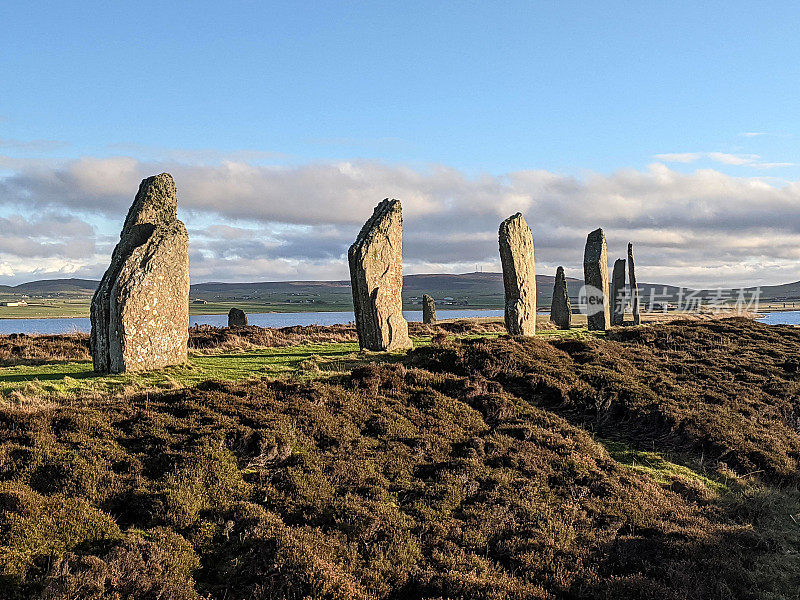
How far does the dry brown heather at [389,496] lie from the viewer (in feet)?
23.9

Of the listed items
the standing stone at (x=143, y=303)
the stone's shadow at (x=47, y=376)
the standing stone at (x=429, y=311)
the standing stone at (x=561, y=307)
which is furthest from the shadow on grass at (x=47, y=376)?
the standing stone at (x=561, y=307)

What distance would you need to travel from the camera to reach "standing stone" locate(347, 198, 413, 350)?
1934 cm

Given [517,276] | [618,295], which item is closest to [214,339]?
[517,276]

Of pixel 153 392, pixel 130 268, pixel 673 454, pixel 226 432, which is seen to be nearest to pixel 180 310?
pixel 130 268

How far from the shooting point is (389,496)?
9.65 meters

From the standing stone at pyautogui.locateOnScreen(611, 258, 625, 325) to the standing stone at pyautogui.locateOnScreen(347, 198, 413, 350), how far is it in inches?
798

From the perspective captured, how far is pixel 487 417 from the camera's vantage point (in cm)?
1435

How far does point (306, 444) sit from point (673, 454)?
8.81 metres

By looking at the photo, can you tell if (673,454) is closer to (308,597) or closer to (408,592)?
(408,592)

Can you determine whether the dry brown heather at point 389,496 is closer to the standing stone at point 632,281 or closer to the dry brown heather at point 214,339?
the dry brown heather at point 214,339

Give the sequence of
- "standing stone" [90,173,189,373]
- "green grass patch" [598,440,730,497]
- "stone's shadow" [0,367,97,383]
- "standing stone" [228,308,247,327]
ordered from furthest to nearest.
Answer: "standing stone" [228,308,247,327], "standing stone" [90,173,189,373], "stone's shadow" [0,367,97,383], "green grass patch" [598,440,730,497]

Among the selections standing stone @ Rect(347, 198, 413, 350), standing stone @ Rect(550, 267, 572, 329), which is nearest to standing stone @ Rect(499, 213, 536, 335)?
standing stone @ Rect(347, 198, 413, 350)

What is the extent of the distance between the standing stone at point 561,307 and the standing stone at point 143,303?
24285 mm

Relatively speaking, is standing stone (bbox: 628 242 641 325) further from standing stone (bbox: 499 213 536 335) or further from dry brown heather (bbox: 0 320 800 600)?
dry brown heather (bbox: 0 320 800 600)
